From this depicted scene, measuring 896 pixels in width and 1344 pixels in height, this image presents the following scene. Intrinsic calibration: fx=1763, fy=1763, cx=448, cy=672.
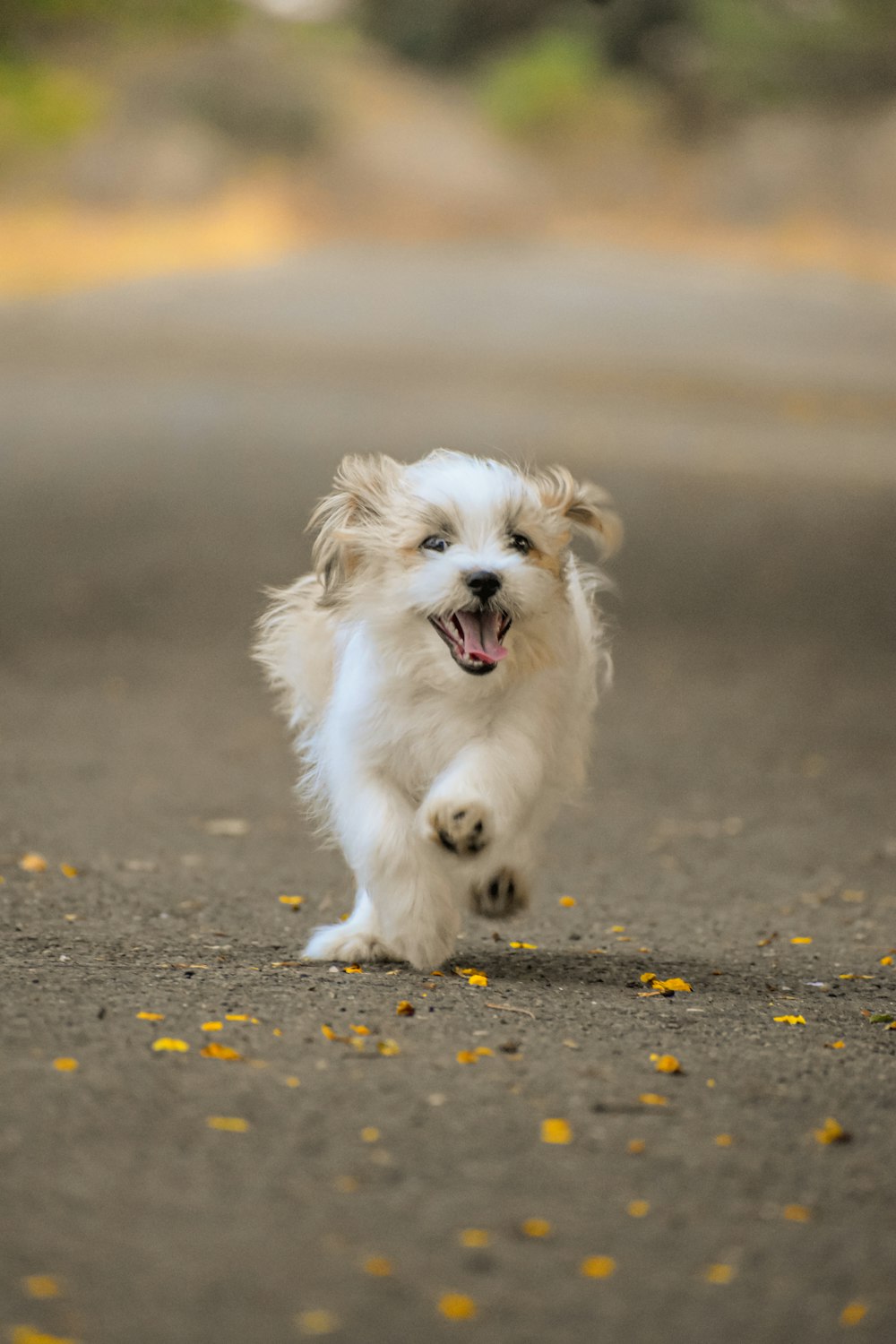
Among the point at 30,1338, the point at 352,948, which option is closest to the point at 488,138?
the point at 352,948

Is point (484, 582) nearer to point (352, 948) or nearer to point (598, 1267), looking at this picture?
point (352, 948)

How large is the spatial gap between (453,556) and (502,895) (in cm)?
95

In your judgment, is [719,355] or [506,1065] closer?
[506,1065]

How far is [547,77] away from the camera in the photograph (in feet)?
99.8

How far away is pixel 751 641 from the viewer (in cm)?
1294

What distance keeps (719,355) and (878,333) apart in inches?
96.0

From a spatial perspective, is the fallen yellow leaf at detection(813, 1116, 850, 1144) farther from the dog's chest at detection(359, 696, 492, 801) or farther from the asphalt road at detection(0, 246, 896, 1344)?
the dog's chest at detection(359, 696, 492, 801)

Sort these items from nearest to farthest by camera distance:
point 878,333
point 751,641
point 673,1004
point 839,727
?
point 673,1004, point 839,727, point 751,641, point 878,333

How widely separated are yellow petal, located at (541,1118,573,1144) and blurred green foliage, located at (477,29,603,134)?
1119 inches

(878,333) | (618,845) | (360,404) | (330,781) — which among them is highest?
(878,333)

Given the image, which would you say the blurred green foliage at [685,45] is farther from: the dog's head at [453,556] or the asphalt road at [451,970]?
the dog's head at [453,556]

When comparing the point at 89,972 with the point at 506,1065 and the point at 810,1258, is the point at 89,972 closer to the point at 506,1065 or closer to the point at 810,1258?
the point at 506,1065

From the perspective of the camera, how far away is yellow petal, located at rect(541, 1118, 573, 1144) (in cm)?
378

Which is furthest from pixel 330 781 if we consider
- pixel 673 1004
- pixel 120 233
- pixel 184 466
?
pixel 120 233
